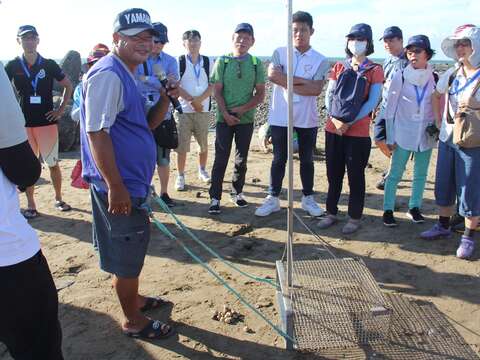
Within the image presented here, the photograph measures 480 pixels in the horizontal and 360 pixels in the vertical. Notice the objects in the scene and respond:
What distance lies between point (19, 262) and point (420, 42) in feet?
14.7

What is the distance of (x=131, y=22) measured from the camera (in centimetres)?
275

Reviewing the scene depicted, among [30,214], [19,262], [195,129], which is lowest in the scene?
[30,214]

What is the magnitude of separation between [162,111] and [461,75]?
301cm

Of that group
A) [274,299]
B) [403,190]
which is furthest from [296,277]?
[403,190]

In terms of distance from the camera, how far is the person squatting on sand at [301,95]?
5.28 m

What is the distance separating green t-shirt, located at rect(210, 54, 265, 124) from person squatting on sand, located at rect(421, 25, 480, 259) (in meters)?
2.17

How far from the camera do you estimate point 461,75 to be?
14.4 feet

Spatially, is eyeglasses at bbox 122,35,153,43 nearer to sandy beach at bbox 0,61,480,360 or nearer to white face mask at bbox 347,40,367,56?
sandy beach at bbox 0,61,480,360

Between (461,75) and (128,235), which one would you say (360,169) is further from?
(128,235)

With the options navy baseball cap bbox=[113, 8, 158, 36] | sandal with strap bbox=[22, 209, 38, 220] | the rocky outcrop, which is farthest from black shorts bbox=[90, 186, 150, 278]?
the rocky outcrop

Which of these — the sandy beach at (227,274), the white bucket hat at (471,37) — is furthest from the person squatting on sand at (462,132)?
the sandy beach at (227,274)

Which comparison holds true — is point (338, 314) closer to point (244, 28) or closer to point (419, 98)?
point (419, 98)

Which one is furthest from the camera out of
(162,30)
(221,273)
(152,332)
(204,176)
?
(204,176)

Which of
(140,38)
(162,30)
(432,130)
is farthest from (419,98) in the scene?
(140,38)
